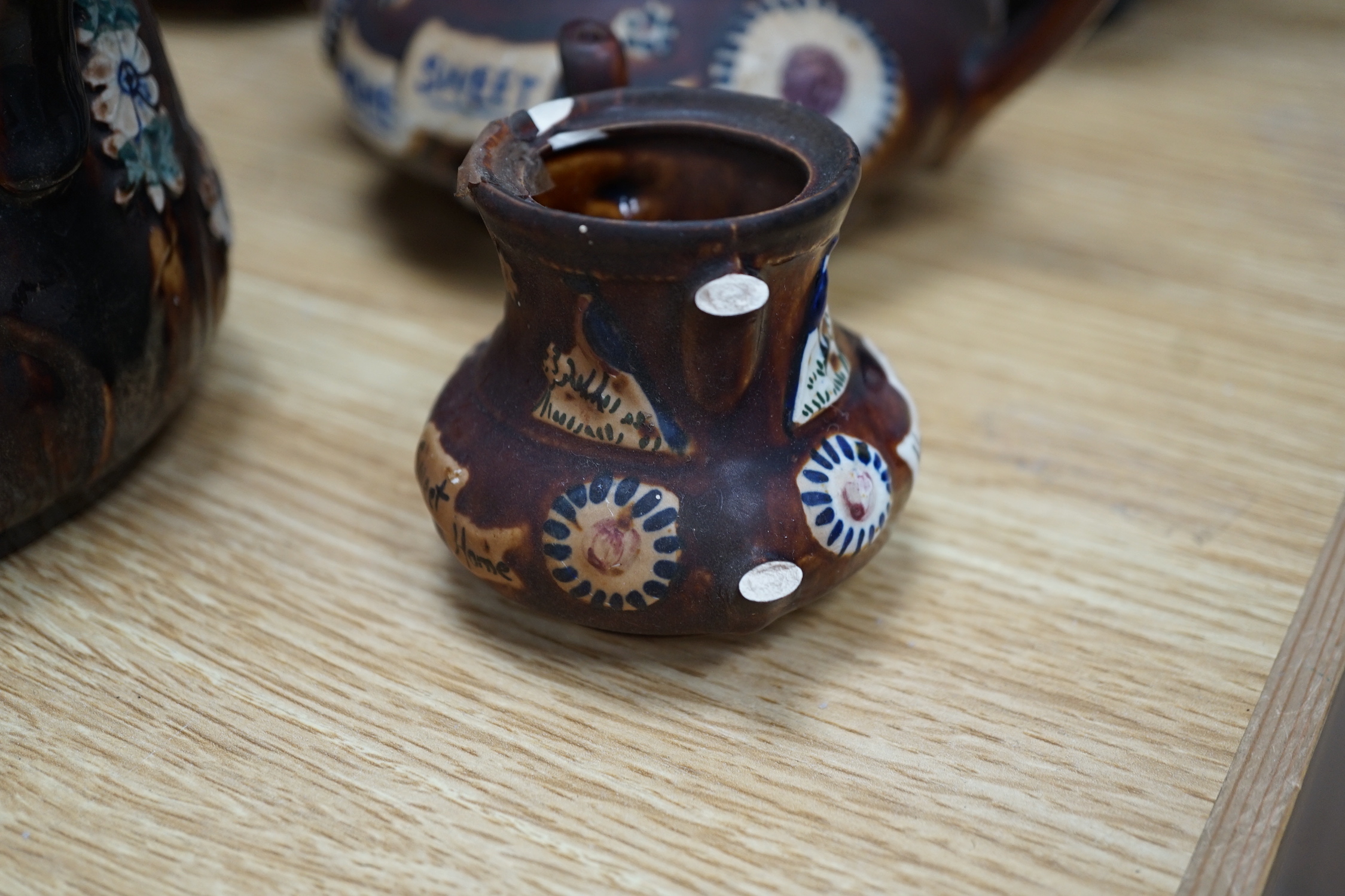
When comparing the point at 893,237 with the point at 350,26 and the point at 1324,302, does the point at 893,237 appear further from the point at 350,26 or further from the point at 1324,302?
the point at 350,26

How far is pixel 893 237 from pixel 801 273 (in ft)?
1.30

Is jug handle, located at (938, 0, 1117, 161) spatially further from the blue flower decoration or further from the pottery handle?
the blue flower decoration

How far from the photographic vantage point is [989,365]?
2.28 feet

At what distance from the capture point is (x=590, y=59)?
1.82 feet

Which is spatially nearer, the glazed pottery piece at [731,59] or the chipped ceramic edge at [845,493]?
the chipped ceramic edge at [845,493]

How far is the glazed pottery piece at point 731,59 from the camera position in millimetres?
648

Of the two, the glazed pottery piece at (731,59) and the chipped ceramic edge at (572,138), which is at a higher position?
the chipped ceramic edge at (572,138)

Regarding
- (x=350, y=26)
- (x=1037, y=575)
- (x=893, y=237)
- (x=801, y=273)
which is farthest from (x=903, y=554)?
(x=350, y=26)

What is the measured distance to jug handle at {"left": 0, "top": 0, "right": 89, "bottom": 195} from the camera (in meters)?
0.43

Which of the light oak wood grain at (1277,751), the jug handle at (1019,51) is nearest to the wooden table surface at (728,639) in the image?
the light oak wood grain at (1277,751)

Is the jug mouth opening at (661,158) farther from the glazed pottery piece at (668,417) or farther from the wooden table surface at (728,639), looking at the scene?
the wooden table surface at (728,639)

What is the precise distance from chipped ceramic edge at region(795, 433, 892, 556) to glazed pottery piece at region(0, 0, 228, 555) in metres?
0.28

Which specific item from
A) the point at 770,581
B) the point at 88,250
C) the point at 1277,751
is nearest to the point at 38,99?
the point at 88,250

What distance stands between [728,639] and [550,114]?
0.72ft
